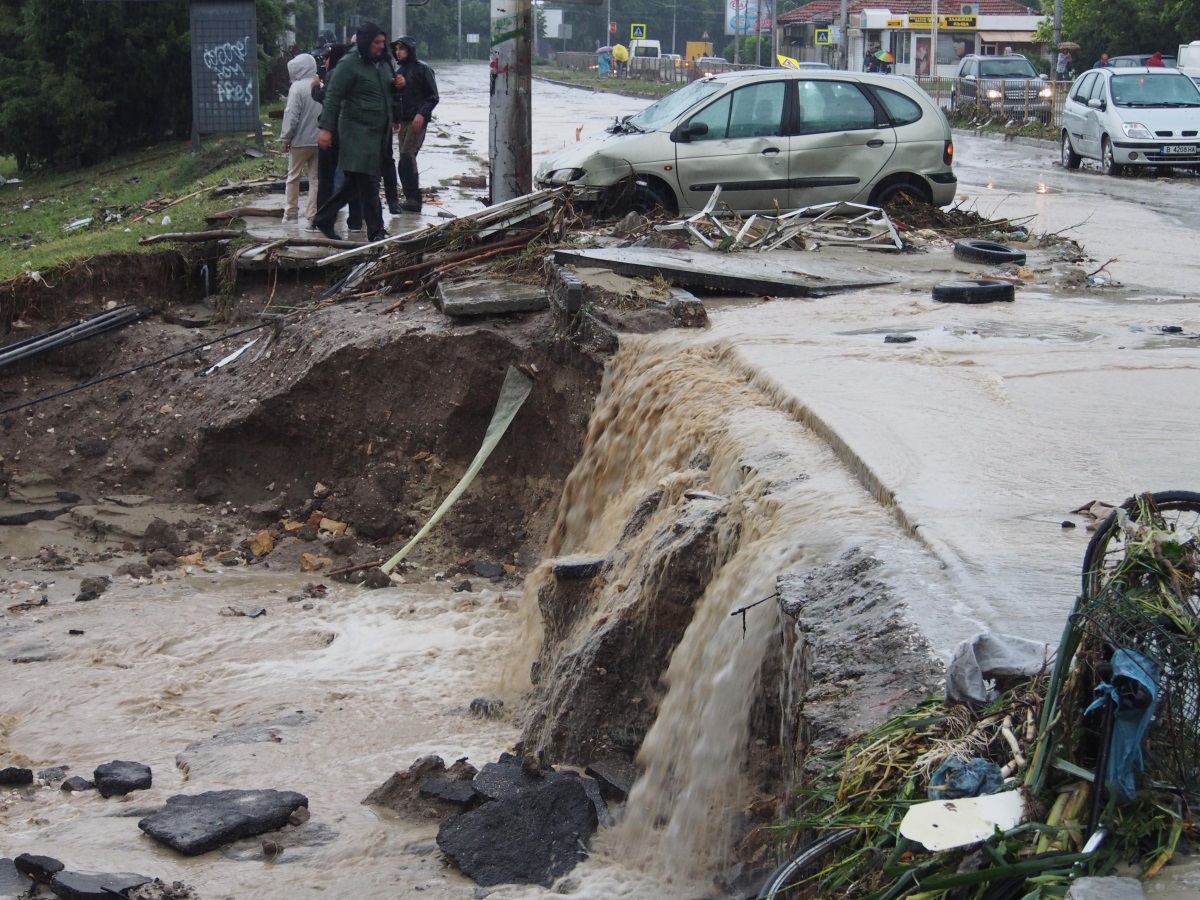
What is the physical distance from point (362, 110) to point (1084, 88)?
1572 cm

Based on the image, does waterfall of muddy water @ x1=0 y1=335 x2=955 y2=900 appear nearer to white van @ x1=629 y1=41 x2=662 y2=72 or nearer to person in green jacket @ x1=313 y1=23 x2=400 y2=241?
person in green jacket @ x1=313 y1=23 x2=400 y2=241

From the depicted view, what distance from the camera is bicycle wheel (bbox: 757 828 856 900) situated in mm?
2998

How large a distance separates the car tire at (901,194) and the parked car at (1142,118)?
A: 31.5 feet

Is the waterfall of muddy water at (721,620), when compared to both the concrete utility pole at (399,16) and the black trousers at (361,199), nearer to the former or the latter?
the black trousers at (361,199)

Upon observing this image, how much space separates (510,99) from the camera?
12688mm

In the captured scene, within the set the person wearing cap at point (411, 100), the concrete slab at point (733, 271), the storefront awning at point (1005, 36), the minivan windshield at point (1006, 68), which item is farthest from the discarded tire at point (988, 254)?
the storefront awning at point (1005, 36)

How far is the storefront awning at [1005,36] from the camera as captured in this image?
58688mm

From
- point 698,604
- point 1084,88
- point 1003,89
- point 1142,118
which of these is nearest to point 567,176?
point 698,604

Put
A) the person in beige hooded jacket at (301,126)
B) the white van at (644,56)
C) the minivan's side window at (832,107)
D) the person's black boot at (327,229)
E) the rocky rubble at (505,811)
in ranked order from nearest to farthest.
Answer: the rocky rubble at (505,811)
the person's black boot at (327,229)
the person in beige hooded jacket at (301,126)
the minivan's side window at (832,107)
the white van at (644,56)

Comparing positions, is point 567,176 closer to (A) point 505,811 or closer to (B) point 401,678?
(B) point 401,678

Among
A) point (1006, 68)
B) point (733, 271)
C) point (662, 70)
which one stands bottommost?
point (733, 271)

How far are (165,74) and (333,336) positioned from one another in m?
15.5

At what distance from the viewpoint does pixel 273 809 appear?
17.9ft

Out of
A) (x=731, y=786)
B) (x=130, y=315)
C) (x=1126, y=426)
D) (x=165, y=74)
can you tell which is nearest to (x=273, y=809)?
(x=731, y=786)
